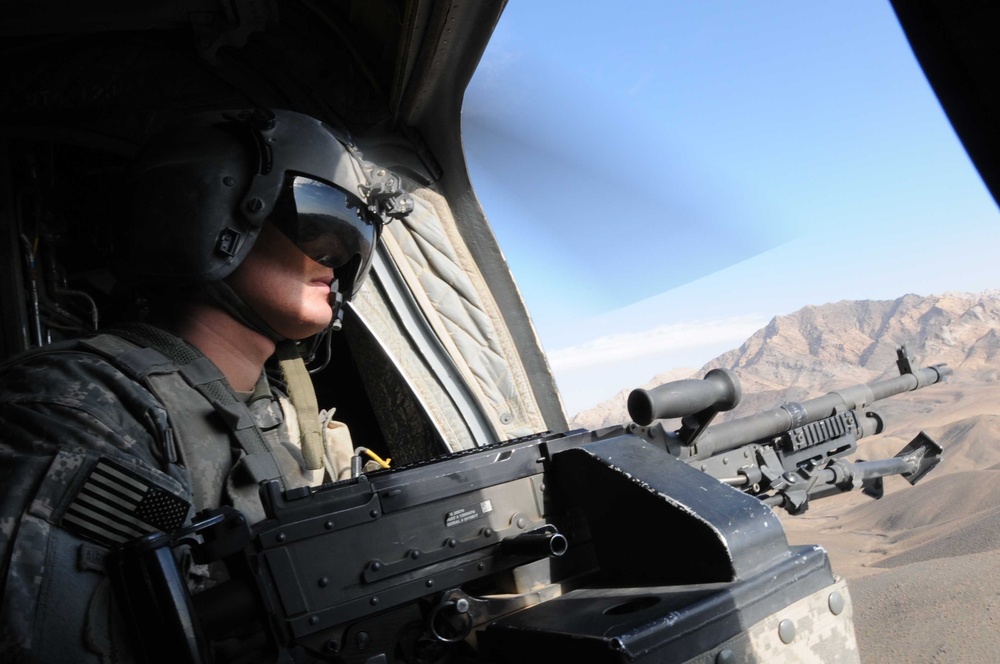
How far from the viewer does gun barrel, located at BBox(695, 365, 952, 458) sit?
2436mm

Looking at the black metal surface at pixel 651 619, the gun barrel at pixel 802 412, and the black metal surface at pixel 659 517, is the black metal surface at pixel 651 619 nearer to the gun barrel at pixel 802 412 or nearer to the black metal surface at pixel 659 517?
the black metal surface at pixel 659 517

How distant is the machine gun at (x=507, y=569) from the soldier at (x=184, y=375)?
0.10 metres

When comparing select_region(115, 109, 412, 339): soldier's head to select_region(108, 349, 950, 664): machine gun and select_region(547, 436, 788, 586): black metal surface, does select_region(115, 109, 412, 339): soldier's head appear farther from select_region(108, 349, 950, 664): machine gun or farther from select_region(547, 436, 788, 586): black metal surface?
select_region(547, 436, 788, 586): black metal surface

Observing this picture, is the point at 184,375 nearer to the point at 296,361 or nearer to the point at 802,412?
the point at 296,361

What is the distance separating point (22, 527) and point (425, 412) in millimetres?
1827

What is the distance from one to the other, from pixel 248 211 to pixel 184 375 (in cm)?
43

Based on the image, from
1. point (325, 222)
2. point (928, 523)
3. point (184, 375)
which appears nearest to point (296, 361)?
point (325, 222)

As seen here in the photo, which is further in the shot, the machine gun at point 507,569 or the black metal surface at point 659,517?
the black metal surface at point 659,517

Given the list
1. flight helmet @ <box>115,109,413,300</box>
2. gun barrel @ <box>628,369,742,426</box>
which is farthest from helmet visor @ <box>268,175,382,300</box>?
gun barrel @ <box>628,369,742,426</box>

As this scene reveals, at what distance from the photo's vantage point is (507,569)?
1438mm

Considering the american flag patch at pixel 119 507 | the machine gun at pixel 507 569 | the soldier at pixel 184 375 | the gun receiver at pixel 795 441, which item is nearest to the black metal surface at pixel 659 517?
the machine gun at pixel 507 569

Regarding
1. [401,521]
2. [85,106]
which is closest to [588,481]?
[401,521]

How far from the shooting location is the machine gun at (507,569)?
1.09 m

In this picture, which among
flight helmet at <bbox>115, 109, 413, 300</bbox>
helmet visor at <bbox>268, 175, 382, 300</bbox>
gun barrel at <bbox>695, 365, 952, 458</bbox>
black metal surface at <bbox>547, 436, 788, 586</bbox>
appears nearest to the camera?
black metal surface at <bbox>547, 436, 788, 586</bbox>
